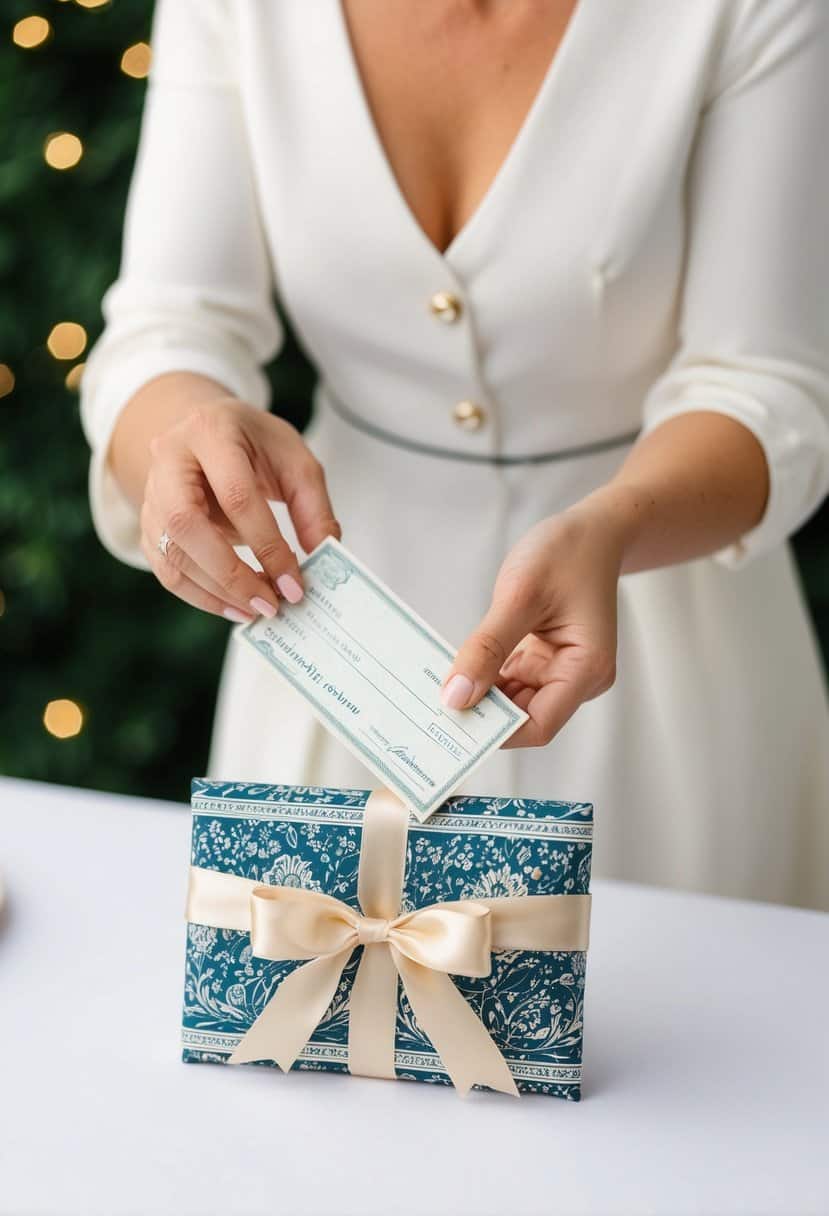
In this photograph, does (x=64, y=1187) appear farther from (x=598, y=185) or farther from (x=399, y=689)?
(x=598, y=185)

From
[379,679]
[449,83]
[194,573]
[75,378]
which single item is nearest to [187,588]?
[194,573]

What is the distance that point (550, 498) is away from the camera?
1227 mm

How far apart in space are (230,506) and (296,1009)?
33 centimetres

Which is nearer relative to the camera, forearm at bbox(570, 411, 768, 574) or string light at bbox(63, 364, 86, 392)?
forearm at bbox(570, 411, 768, 574)

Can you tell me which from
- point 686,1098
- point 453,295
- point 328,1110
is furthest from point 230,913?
point 453,295

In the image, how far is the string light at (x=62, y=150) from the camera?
6.29ft

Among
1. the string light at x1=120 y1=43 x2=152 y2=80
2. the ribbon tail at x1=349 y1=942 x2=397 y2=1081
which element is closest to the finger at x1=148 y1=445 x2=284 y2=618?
the ribbon tail at x1=349 y1=942 x2=397 y2=1081

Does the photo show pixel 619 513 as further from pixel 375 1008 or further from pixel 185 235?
pixel 185 235

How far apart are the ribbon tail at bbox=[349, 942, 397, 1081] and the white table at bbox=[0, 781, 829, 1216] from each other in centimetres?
2

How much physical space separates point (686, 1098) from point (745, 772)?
52 centimetres

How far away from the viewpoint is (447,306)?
111 cm

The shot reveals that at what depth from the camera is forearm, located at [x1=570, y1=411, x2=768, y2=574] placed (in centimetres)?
95

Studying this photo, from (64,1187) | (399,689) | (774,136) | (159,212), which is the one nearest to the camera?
(64,1187)

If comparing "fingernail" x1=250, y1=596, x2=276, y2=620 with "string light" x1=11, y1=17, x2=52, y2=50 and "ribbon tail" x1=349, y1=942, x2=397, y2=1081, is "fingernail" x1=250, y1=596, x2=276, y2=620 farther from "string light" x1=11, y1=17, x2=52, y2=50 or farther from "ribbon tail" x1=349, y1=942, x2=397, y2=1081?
"string light" x1=11, y1=17, x2=52, y2=50
